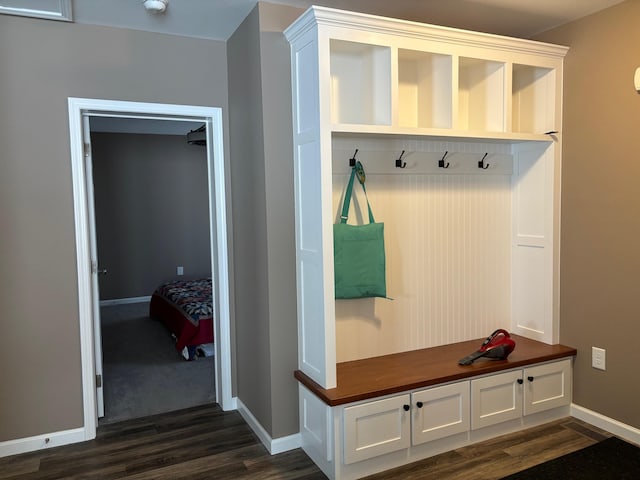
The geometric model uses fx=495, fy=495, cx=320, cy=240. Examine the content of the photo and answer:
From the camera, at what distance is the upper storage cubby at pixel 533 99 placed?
3.05 meters

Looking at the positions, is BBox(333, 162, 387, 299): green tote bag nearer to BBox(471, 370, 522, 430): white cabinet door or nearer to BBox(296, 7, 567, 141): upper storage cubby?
BBox(296, 7, 567, 141): upper storage cubby

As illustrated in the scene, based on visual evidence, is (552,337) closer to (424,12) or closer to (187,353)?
(424,12)

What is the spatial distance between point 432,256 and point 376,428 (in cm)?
112

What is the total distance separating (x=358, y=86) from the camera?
281 centimetres

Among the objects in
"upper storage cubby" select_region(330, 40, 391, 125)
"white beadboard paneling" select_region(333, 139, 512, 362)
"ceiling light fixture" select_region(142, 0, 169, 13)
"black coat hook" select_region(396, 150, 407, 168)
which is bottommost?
"white beadboard paneling" select_region(333, 139, 512, 362)

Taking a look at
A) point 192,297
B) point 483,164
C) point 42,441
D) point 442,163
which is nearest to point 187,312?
point 192,297

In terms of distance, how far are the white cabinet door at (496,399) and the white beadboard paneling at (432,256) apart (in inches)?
17.9

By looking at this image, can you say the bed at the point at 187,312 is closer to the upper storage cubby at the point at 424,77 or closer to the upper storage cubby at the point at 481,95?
the upper storage cubby at the point at 424,77

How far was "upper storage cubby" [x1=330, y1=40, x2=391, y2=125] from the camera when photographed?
8.66 feet

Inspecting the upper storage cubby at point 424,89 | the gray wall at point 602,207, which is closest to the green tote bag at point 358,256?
the upper storage cubby at point 424,89

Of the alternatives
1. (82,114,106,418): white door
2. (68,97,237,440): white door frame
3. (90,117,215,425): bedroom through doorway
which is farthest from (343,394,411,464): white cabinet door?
(90,117,215,425): bedroom through doorway

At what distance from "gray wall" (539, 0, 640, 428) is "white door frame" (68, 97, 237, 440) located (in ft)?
7.14

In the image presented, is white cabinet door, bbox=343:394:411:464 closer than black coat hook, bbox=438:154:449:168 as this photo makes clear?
Yes

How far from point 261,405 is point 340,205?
4.19ft
